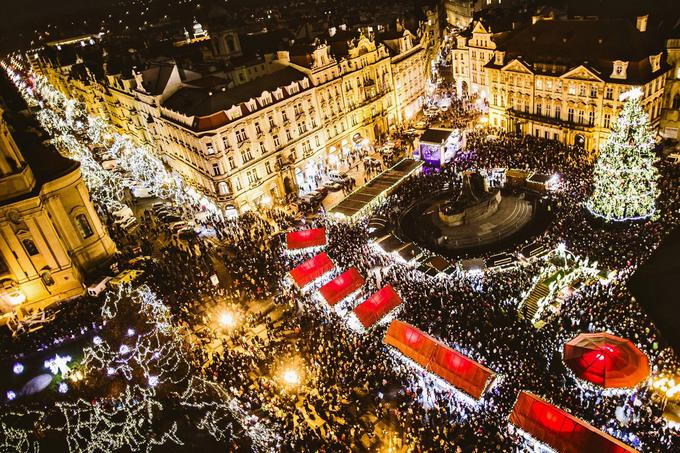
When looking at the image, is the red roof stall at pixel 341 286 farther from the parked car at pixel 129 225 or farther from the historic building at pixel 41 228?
the parked car at pixel 129 225

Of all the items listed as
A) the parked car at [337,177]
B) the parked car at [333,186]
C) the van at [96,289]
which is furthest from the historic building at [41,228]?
the parked car at [337,177]

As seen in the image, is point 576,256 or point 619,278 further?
point 576,256

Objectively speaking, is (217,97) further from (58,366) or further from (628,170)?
(628,170)

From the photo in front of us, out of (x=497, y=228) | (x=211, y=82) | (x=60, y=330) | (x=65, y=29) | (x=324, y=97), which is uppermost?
(x=65, y=29)

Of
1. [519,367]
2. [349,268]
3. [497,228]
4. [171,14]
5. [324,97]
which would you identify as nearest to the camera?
[519,367]

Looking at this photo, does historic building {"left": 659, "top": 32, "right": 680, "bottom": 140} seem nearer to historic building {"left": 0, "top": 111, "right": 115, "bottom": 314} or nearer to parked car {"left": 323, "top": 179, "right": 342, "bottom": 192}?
parked car {"left": 323, "top": 179, "right": 342, "bottom": 192}

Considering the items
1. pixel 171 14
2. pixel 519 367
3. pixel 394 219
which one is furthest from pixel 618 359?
pixel 171 14

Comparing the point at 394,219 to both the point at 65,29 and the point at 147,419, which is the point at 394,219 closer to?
the point at 147,419

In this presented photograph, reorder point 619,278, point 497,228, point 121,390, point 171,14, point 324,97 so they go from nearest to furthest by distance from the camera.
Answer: point 121,390 < point 619,278 < point 497,228 < point 324,97 < point 171,14

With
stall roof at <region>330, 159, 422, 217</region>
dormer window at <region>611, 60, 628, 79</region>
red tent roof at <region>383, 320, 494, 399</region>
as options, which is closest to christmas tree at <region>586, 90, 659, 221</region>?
dormer window at <region>611, 60, 628, 79</region>
